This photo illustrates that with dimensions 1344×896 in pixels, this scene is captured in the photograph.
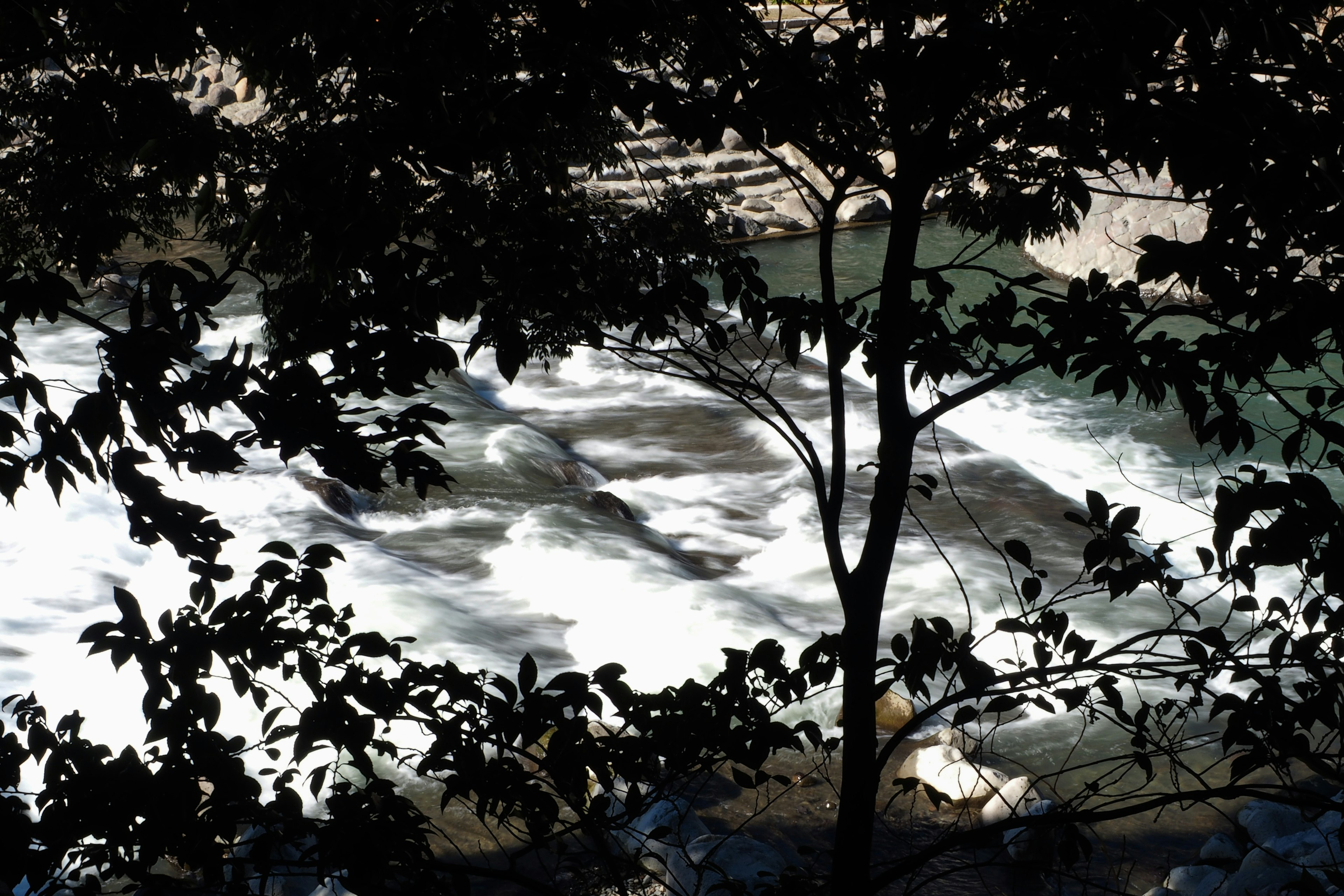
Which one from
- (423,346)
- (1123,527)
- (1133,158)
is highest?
(1133,158)

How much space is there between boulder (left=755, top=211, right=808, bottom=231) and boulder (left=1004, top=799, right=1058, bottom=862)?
16.0 metres

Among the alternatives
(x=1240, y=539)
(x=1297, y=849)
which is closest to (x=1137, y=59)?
(x=1297, y=849)

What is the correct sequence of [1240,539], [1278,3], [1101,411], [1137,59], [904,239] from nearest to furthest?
[1137,59]
[1278,3]
[904,239]
[1240,539]
[1101,411]

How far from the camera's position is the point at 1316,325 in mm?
1380

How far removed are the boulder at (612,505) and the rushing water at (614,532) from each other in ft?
0.32

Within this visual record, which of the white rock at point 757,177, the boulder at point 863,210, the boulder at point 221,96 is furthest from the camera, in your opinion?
the boulder at point 221,96

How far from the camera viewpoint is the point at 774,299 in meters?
1.83

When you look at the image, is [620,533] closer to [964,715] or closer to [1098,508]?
[964,715]

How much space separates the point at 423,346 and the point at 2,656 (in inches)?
210

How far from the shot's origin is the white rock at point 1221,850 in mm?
4230

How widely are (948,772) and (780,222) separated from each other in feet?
52.0

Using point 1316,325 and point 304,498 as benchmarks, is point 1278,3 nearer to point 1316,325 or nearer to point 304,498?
point 1316,325

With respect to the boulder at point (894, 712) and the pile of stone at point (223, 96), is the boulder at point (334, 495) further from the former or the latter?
the pile of stone at point (223, 96)

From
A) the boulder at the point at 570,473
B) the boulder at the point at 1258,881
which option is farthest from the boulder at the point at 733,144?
the boulder at the point at 1258,881
